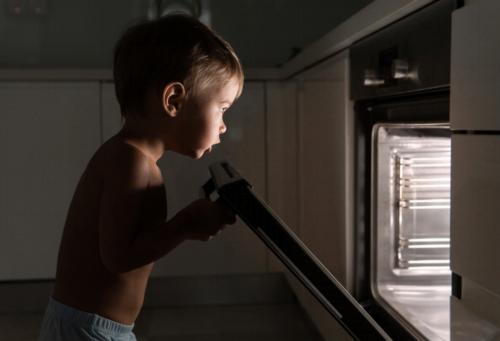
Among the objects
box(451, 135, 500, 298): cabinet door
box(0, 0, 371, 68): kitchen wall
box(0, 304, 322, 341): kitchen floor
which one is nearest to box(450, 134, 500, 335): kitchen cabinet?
box(451, 135, 500, 298): cabinet door

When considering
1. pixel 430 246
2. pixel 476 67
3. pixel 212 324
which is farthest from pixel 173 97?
pixel 212 324

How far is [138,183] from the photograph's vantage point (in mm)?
964

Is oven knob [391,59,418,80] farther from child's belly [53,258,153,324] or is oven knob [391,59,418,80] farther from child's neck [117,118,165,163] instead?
child's belly [53,258,153,324]

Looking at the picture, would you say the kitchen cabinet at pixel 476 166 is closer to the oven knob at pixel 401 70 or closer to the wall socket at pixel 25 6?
the oven knob at pixel 401 70

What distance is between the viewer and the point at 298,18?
2959mm

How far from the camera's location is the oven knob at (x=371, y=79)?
1.23 meters

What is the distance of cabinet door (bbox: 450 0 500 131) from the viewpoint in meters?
0.74

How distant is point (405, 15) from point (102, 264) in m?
0.59

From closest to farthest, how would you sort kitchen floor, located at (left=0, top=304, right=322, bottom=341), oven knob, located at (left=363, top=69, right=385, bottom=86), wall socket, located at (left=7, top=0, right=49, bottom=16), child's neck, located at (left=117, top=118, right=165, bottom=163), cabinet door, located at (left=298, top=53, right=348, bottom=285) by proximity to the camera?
child's neck, located at (left=117, top=118, right=165, bottom=163) < oven knob, located at (left=363, top=69, right=385, bottom=86) < cabinet door, located at (left=298, top=53, right=348, bottom=285) < kitchen floor, located at (left=0, top=304, right=322, bottom=341) < wall socket, located at (left=7, top=0, right=49, bottom=16)

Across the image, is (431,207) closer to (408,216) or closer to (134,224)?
(408,216)

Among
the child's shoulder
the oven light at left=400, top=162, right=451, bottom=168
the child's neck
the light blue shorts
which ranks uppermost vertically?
the child's neck

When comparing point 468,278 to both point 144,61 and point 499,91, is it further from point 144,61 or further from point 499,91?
point 144,61

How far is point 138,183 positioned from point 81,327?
0.23m

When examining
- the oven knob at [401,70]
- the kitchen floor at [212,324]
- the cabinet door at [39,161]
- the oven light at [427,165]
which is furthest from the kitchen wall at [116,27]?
the oven knob at [401,70]
